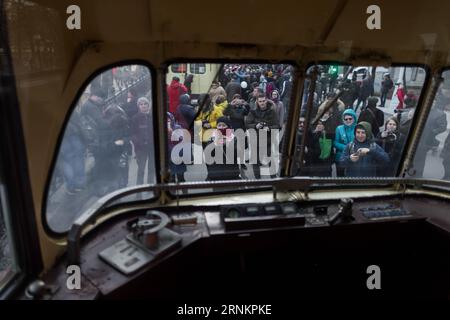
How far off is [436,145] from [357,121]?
32.9 inches

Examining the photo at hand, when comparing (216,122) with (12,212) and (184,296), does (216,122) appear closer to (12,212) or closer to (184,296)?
(184,296)

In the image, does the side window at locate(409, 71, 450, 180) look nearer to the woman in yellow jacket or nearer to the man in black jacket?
the man in black jacket

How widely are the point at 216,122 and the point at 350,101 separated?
107cm

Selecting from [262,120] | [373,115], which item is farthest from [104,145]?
[373,115]

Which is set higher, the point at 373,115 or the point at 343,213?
the point at 373,115

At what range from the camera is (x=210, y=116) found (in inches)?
98.0

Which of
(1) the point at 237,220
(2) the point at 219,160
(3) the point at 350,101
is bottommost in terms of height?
(1) the point at 237,220

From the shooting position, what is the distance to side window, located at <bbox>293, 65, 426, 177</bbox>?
8.25 feet

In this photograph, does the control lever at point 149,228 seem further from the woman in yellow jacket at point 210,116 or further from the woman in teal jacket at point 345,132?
the woman in teal jacket at point 345,132

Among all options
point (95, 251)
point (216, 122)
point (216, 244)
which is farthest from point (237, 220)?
point (95, 251)

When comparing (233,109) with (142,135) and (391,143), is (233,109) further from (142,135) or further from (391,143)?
(391,143)

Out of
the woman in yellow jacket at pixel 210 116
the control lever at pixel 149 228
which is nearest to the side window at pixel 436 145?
the woman in yellow jacket at pixel 210 116

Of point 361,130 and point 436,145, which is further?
point 436,145

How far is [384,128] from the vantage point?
9.23 ft
